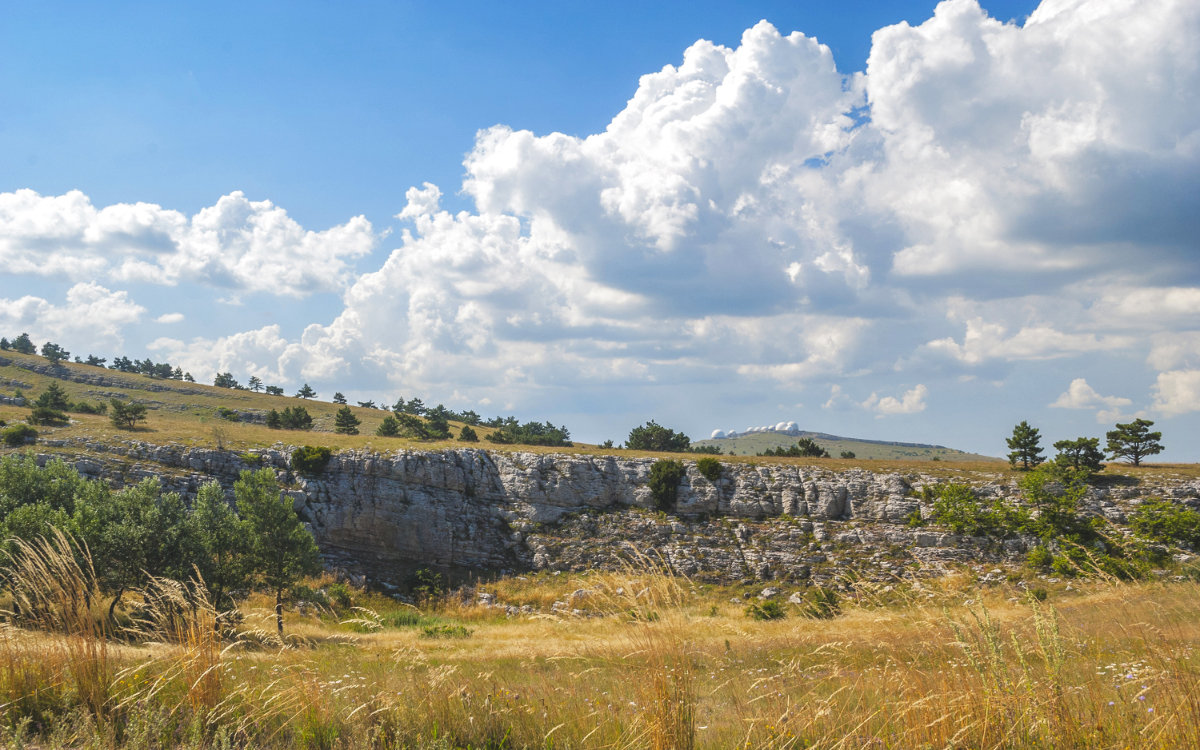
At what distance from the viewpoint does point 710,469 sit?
143 ft

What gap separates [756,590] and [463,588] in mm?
18696

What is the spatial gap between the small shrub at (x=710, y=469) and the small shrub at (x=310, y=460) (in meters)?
28.3

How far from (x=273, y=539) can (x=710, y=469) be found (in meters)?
30.2

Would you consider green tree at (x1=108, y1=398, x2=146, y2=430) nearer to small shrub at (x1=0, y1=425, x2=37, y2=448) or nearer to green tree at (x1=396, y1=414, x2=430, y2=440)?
small shrub at (x1=0, y1=425, x2=37, y2=448)

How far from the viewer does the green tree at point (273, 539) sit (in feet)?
77.6

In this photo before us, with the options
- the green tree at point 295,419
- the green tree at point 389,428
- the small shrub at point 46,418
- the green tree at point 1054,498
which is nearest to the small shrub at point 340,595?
the green tree at point 389,428

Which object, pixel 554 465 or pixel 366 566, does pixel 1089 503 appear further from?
pixel 366 566

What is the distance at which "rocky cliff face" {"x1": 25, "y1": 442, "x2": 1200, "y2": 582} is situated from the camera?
118ft

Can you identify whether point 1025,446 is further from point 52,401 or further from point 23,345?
point 23,345

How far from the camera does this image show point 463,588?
3538cm

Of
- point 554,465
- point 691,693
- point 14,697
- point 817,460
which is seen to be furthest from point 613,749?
point 817,460

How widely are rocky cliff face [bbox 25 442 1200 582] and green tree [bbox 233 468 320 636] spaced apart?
11.5m

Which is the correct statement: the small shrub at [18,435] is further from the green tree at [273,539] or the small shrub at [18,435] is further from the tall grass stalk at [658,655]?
the tall grass stalk at [658,655]

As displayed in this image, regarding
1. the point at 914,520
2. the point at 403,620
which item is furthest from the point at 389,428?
the point at 914,520
